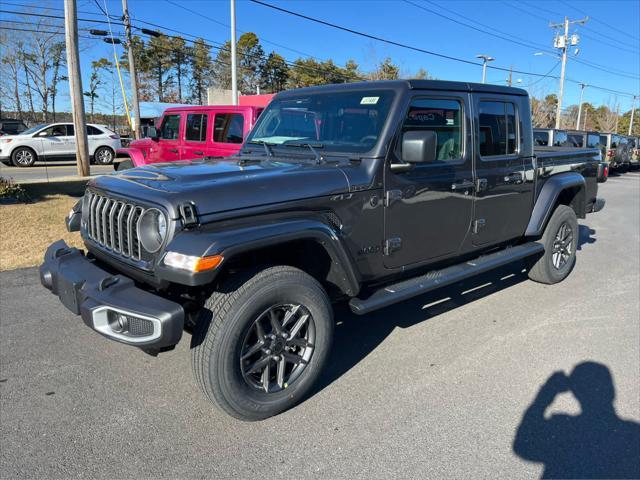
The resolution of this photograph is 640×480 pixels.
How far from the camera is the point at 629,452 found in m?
2.70

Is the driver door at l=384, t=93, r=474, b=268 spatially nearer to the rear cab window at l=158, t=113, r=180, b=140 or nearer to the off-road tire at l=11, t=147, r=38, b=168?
the rear cab window at l=158, t=113, r=180, b=140

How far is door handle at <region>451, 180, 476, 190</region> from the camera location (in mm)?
3938

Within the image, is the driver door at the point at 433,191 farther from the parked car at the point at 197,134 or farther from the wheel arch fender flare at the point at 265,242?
the parked car at the point at 197,134

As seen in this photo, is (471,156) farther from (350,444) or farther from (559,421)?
(350,444)

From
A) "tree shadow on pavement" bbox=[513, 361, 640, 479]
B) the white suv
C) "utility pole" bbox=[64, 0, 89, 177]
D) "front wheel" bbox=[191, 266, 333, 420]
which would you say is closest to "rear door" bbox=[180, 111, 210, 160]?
"utility pole" bbox=[64, 0, 89, 177]

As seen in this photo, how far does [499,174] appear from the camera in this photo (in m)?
4.40

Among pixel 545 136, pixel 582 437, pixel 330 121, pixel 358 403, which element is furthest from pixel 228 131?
pixel 545 136

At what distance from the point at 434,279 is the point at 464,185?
0.83m


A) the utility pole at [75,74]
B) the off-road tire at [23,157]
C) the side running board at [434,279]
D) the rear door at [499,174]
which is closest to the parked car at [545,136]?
the rear door at [499,174]

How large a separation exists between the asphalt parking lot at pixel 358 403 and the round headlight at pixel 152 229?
1063mm

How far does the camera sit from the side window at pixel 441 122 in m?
3.66

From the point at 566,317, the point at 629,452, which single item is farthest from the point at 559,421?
the point at 566,317

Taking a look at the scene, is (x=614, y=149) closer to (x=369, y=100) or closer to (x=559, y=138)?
(x=559, y=138)

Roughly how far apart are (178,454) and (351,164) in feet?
6.84
